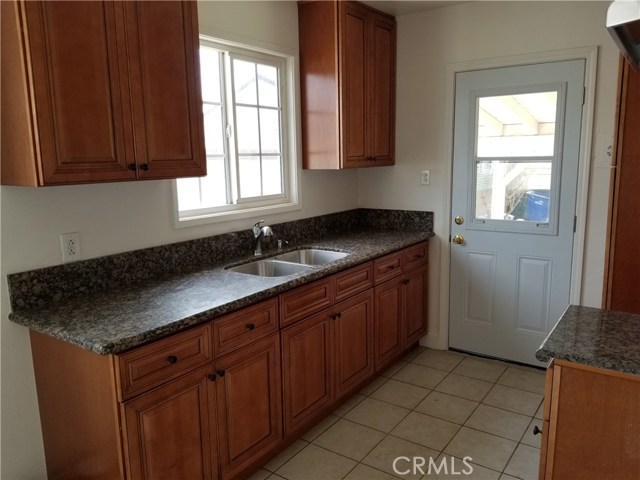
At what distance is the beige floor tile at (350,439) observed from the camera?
8.03ft

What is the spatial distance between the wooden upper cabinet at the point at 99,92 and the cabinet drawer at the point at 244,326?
66 cm

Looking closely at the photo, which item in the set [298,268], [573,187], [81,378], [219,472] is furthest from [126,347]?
[573,187]

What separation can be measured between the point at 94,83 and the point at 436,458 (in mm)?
2238

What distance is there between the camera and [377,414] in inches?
110

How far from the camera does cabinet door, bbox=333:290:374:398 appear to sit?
271 cm

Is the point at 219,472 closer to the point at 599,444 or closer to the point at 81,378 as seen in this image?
the point at 81,378

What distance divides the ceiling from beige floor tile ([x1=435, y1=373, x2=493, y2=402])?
2.48 meters

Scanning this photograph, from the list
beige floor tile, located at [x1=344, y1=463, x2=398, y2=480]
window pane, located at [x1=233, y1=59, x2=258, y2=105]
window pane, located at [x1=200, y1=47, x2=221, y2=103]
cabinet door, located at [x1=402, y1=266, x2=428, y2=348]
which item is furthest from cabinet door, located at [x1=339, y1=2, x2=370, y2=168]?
beige floor tile, located at [x1=344, y1=463, x2=398, y2=480]

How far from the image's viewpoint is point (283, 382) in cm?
232

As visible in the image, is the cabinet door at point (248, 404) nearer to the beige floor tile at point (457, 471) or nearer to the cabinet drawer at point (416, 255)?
the beige floor tile at point (457, 471)

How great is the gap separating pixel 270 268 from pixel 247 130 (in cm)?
85

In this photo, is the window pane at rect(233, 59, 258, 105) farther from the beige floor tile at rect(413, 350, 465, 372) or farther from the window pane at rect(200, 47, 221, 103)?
the beige floor tile at rect(413, 350, 465, 372)

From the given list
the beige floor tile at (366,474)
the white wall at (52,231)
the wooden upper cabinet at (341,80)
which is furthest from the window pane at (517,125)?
the beige floor tile at (366,474)

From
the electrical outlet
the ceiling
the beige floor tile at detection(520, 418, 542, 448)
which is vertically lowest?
the beige floor tile at detection(520, 418, 542, 448)
